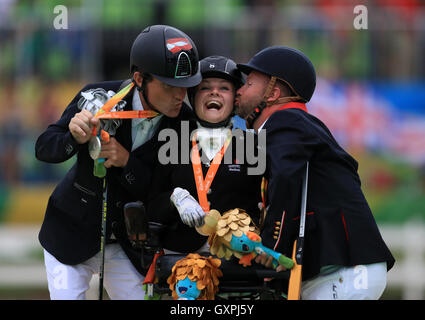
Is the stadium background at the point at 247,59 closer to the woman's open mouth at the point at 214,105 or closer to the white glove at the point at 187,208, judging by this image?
the woman's open mouth at the point at 214,105

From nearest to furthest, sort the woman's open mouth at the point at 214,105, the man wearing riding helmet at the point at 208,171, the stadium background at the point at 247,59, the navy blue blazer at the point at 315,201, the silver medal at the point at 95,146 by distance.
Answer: the navy blue blazer at the point at 315,201 → the silver medal at the point at 95,146 → the man wearing riding helmet at the point at 208,171 → the woman's open mouth at the point at 214,105 → the stadium background at the point at 247,59

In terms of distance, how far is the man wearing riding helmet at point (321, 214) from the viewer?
4.78 meters

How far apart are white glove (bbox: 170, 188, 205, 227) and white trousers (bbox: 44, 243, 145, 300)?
38.7 inches

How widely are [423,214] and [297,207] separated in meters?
8.54

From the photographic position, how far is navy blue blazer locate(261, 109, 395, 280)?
477cm

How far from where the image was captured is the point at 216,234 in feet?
15.9

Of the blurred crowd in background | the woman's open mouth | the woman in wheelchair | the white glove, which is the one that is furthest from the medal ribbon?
the blurred crowd in background

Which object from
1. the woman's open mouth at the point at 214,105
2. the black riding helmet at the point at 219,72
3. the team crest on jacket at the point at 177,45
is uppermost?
the team crest on jacket at the point at 177,45

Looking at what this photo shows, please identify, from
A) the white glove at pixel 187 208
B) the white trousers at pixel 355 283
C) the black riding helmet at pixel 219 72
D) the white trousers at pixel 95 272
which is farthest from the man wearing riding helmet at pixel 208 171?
the white trousers at pixel 355 283

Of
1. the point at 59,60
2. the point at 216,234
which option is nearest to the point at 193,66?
the point at 216,234

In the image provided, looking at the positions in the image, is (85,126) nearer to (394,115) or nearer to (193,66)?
(193,66)

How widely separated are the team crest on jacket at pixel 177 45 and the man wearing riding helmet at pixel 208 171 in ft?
0.99

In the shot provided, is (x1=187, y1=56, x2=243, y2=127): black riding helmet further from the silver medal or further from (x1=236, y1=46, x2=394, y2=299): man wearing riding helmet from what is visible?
the silver medal

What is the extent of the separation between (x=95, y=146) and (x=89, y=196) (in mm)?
519
